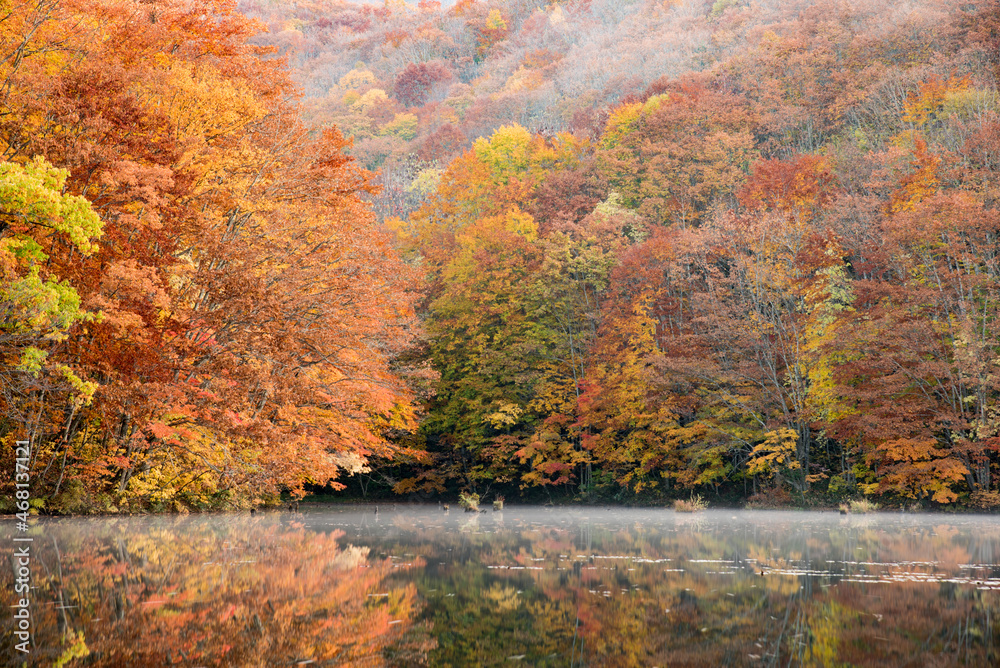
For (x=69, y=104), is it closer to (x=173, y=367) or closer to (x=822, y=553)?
(x=173, y=367)

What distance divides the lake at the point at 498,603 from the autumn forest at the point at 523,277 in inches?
171

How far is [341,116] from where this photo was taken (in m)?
70.9

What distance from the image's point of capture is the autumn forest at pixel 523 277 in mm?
14906

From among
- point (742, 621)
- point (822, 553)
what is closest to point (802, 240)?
point (822, 553)

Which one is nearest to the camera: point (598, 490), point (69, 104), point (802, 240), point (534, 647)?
point (534, 647)

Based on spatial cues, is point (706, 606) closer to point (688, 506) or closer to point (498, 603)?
point (498, 603)

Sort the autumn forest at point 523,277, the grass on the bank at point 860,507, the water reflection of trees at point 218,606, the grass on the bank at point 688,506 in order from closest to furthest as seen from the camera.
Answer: the water reflection of trees at point 218,606 → the autumn forest at point 523,277 → the grass on the bank at point 860,507 → the grass on the bank at point 688,506

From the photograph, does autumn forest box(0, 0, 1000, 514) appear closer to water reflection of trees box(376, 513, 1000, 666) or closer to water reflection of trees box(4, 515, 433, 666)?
water reflection of trees box(4, 515, 433, 666)

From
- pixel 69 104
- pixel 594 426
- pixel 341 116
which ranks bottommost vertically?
pixel 594 426

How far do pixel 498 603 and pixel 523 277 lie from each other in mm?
32174

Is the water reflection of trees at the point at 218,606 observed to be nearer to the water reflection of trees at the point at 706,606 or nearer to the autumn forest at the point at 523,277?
the water reflection of trees at the point at 706,606

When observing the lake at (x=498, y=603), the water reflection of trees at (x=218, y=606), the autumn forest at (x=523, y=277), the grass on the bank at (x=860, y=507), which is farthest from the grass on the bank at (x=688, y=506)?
the water reflection of trees at (x=218, y=606)

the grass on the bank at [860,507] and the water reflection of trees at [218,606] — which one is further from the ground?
the water reflection of trees at [218,606]

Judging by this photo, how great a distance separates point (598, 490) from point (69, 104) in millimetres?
27108
